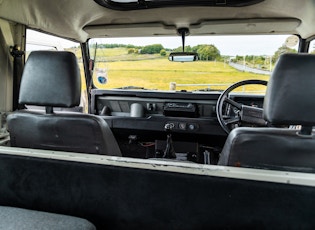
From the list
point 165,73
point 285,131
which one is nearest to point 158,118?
point 165,73

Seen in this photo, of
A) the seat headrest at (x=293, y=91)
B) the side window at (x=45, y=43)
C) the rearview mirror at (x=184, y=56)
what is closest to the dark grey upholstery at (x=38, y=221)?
the seat headrest at (x=293, y=91)

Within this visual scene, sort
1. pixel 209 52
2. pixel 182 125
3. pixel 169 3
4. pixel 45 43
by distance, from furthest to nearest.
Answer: pixel 209 52, pixel 182 125, pixel 45 43, pixel 169 3

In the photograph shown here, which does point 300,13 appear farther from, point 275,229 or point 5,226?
point 5,226

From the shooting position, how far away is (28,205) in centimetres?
139

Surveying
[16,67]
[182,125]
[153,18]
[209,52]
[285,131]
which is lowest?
[182,125]

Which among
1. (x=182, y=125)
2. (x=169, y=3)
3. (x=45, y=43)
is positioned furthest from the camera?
(x=182, y=125)

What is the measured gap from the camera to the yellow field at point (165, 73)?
309 centimetres

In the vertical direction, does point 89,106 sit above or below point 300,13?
below

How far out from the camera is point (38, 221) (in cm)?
124

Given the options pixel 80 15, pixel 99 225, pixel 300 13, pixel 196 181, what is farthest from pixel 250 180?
pixel 80 15

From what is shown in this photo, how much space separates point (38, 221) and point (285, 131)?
1.14 m

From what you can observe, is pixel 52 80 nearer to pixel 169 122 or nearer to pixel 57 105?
pixel 57 105

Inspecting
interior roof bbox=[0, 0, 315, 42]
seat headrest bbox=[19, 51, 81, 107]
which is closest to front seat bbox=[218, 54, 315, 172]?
seat headrest bbox=[19, 51, 81, 107]

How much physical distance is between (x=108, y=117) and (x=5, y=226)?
1972mm
